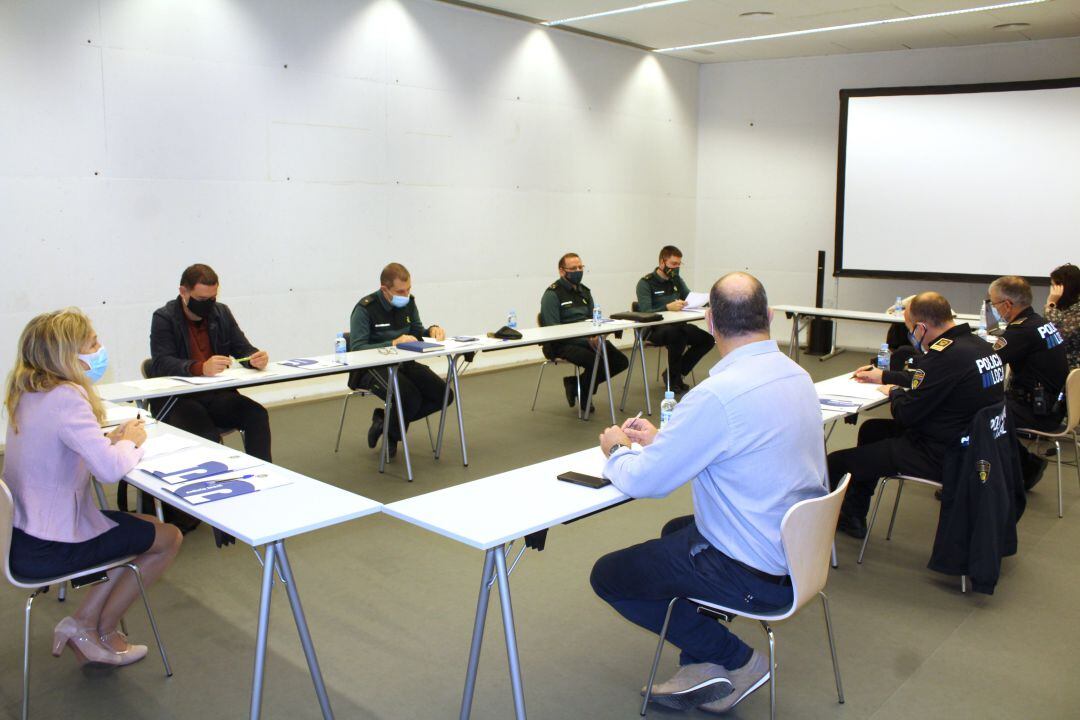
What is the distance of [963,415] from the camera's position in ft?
11.1

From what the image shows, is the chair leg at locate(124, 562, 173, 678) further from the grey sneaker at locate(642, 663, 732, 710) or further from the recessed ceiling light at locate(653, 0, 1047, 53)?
the recessed ceiling light at locate(653, 0, 1047, 53)

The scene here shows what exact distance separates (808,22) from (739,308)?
637 cm

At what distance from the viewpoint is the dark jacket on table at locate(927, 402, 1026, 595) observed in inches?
126

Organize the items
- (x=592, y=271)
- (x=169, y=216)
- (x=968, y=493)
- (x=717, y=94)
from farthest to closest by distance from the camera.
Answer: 1. (x=717, y=94)
2. (x=592, y=271)
3. (x=169, y=216)
4. (x=968, y=493)

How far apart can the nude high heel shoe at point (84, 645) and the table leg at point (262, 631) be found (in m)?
0.88

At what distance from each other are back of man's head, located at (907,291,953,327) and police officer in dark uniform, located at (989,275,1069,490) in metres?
0.97

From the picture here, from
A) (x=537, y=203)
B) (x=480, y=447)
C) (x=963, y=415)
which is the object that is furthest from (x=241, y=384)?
(x=537, y=203)

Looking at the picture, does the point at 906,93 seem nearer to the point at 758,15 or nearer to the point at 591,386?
the point at 758,15

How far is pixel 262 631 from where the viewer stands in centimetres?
218

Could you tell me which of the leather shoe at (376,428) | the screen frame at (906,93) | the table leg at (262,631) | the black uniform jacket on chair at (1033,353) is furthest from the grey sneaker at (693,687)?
the screen frame at (906,93)

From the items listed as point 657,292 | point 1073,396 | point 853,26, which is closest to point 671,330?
point 657,292

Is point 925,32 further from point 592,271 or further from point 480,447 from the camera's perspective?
point 480,447

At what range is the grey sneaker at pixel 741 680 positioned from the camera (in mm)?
2590

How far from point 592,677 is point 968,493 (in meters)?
1.53
